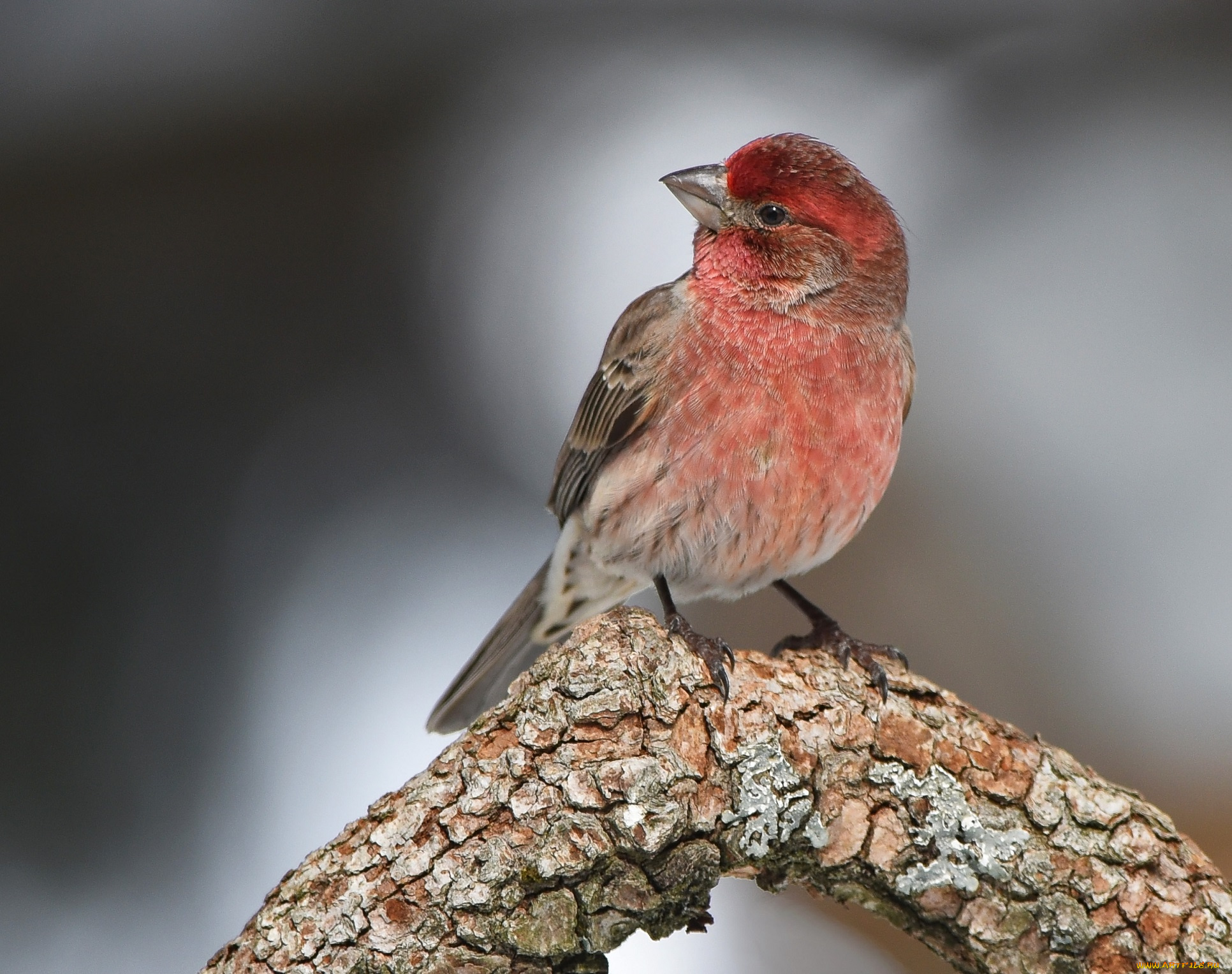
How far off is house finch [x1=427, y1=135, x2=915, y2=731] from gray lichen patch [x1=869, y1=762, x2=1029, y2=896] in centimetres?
91

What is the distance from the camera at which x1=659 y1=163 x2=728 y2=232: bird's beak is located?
142 inches

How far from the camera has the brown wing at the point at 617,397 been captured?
3.55m

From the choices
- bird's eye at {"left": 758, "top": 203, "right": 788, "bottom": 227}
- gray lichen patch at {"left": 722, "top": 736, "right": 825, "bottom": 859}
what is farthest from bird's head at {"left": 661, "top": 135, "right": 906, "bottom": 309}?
gray lichen patch at {"left": 722, "top": 736, "right": 825, "bottom": 859}

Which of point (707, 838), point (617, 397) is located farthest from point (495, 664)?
point (707, 838)

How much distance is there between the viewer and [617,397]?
3.66 meters

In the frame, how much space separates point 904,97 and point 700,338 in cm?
227

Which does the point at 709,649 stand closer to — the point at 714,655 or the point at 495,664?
the point at 714,655

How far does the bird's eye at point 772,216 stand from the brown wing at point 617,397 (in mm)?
362

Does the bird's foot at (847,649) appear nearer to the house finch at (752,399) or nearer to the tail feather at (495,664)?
the house finch at (752,399)

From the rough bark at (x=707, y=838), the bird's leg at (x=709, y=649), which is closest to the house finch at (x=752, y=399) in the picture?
the bird's leg at (x=709, y=649)

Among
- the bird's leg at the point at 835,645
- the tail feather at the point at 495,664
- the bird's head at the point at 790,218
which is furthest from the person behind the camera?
the tail feather at the point at 495,664

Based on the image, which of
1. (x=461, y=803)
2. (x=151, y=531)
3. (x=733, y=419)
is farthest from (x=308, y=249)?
(x=461, y=803)

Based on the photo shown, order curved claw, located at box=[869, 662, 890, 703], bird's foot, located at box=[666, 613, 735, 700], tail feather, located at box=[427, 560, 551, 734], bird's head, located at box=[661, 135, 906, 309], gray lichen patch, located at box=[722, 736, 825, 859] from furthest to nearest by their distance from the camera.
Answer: tail feather, located at box=[427, 560, 551, 734]
bird's head, located at box=[661, 135, 906, 309]
curved claw, located at box=[869, 662, 890, 703]
bird's foot, located at box=[666, 613, 735, 700]
gray lichen patch, located at box=[722, 736, 825, 859]

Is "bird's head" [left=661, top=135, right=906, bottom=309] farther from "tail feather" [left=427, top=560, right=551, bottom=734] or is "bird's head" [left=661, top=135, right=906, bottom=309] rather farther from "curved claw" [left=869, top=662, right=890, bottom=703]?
"curved claw" [left=869, top=662, right=890, bottom=703]
